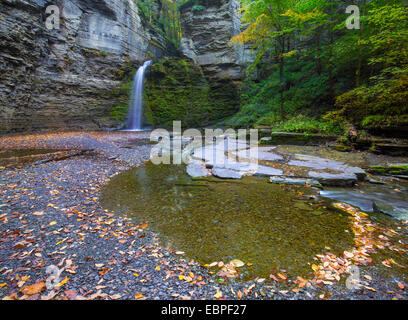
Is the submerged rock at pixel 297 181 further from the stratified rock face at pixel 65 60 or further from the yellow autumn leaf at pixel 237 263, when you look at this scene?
the stratified rock face at pixel 65 60

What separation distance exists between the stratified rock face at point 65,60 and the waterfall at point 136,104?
1523mm

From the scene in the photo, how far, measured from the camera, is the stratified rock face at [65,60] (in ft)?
36.9

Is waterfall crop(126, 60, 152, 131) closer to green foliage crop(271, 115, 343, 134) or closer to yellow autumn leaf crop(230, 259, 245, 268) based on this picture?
green foliage crop(271, 115, 343, 134)

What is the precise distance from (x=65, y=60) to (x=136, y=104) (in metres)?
6.17

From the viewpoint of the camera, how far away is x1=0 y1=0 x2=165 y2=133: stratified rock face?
11.3 m

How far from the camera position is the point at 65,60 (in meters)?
14.1

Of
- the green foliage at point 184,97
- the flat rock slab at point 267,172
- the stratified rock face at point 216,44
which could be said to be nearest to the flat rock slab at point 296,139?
the flat rock slab at point 267,172

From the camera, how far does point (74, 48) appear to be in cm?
1446

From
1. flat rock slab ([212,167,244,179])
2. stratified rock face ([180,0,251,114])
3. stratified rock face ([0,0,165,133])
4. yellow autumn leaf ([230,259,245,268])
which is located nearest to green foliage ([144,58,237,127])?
stratified rock face ([180,0,251,114])

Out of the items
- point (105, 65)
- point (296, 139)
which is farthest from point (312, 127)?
point (105, 65)

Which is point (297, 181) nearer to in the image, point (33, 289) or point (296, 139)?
point (33, 289)

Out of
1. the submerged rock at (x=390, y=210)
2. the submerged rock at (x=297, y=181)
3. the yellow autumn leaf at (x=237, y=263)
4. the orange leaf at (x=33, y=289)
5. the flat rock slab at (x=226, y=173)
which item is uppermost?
the flat rock slab at (x=226, y=173)
